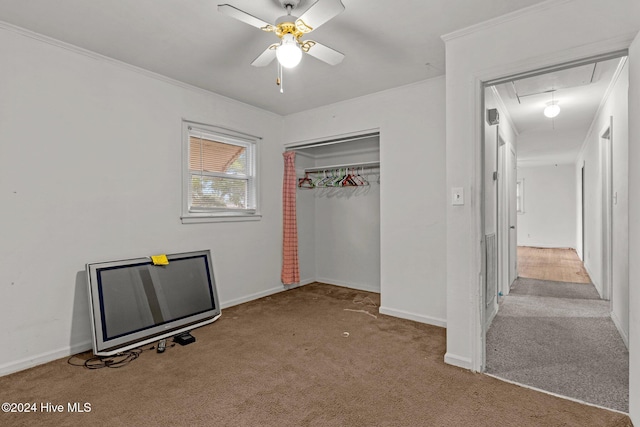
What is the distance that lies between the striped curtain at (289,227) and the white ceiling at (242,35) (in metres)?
1.32

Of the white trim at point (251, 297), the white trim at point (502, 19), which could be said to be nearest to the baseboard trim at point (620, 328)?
the white trim at point (502, 19)

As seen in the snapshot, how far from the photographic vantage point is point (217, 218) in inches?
149

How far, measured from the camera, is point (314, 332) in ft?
10.3

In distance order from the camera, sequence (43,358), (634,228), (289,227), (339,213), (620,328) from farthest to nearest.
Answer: (339,213)
(289,227)
(620,328)
(43,358)
(634,228)

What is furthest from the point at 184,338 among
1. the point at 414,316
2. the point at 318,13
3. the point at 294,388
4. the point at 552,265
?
the point at 552,265

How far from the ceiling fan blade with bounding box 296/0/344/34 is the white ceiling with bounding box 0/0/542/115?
9.6 inches

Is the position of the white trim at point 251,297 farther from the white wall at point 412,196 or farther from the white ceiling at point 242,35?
the white ceiling at point 242,35

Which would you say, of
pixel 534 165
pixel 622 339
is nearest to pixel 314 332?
pixel 622 339

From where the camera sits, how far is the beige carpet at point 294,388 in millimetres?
1844

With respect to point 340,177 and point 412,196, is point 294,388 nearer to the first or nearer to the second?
point 412,196

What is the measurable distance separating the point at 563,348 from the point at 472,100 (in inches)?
87.8

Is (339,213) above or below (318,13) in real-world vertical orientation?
below

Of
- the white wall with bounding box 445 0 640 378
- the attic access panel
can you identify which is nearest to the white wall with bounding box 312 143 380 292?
the attic access panel

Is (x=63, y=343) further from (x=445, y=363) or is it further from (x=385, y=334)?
(x=445, y=363)
